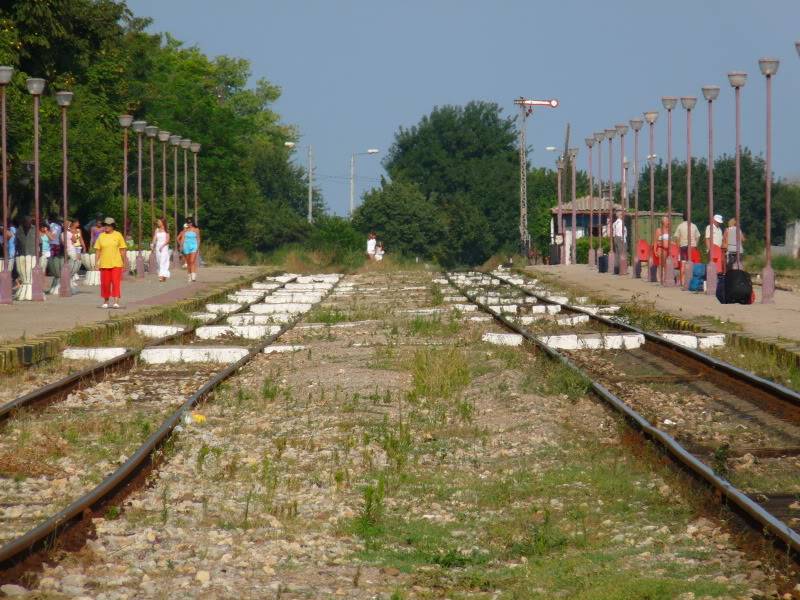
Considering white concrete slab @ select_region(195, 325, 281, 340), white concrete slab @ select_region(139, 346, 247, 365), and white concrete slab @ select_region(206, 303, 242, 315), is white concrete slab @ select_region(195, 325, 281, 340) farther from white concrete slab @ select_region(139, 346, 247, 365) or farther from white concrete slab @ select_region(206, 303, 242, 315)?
white concrete slab @ select_region(206, 303, 242, 315)

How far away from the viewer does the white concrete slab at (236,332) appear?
22.6 meters

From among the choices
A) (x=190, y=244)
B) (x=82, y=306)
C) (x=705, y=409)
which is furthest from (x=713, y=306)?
(x=190, y=244)

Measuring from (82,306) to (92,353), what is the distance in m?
9.70

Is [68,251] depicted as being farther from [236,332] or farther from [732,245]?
[732,245]

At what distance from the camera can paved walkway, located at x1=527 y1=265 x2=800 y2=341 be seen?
21.9 metres

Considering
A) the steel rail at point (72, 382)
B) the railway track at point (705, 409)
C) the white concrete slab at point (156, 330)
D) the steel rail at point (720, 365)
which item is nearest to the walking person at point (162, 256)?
the steel rail at point (720, 365)

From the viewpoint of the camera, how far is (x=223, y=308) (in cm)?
2975

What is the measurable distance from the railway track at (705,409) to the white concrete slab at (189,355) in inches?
146

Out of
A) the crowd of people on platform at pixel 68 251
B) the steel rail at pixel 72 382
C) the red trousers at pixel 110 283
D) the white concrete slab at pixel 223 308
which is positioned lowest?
the steel rail at pixel 72 382

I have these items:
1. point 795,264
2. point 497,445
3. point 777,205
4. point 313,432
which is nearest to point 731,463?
point 497,445

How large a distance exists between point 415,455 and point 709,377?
630 cm

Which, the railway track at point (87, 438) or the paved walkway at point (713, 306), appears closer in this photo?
the railway track at point (87, 438)

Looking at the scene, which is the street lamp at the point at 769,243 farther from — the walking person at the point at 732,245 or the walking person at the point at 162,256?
the walking person at the point at 162,256

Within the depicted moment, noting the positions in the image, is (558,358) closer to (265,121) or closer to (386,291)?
(386,291)
